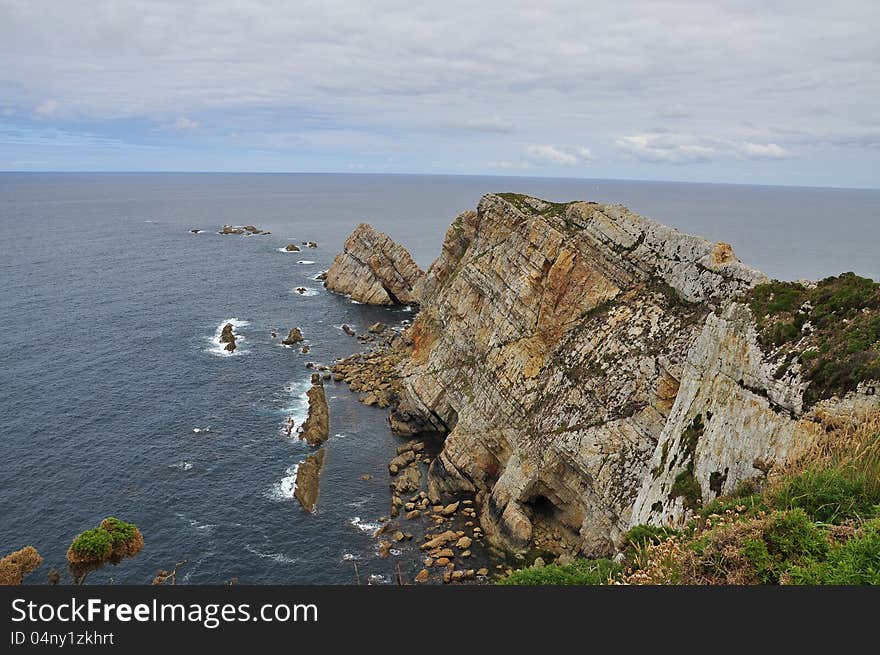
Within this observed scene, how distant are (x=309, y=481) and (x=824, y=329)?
158ft

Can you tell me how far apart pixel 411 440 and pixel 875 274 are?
136203 millimetres

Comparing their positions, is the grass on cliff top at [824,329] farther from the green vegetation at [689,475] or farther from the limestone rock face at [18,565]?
the limestone rock face at [18,565]

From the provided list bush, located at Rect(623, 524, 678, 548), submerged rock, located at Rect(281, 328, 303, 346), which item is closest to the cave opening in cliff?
bush, located at Rect(623, 524, 678, 548)

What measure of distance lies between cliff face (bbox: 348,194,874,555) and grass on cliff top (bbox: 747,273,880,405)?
80 centimetres

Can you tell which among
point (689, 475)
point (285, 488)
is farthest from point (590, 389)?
point (285, 488)

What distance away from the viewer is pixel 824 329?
100 ft

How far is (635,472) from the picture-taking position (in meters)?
45.5

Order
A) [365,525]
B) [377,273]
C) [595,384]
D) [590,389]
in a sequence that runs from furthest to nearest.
Answer: 1. [377,273]
2. [365,525]
3. [590,389]
4. [595,384]

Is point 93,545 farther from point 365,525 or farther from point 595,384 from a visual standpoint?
point 595,384

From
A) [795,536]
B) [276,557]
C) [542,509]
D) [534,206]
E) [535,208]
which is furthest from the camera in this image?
[534,206]

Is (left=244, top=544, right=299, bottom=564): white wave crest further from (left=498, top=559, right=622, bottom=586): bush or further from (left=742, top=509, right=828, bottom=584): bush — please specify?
(left=742, top=509, right=828, bottom=584): bush

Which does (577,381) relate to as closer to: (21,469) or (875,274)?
(21,469)

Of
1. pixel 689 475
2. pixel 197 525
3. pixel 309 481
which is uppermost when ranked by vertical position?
pixel 689 475

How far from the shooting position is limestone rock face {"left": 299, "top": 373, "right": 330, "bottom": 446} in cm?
6994
